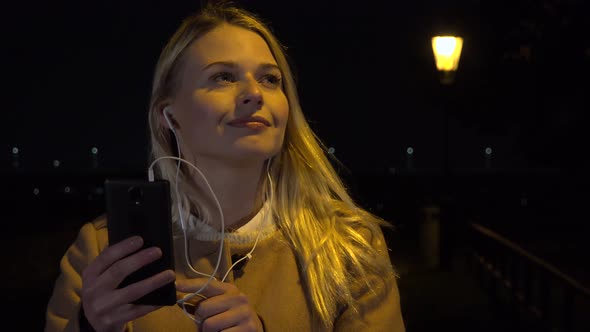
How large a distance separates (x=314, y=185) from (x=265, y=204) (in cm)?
21

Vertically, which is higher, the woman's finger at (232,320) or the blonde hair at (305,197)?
the blonde hair at (305,197)

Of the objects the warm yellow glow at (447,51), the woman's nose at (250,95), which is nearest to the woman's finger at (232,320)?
the woman's nose at (250,95)

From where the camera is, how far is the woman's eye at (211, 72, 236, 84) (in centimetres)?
235

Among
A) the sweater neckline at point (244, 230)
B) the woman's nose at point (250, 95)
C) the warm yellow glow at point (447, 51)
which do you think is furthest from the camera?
the warm yellow glow at point (447, 51)

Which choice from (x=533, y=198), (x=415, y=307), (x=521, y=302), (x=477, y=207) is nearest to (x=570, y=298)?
(x=521, y=302)

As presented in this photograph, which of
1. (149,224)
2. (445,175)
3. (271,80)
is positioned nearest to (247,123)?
(271,80)

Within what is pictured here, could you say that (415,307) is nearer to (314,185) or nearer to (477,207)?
(314,185)

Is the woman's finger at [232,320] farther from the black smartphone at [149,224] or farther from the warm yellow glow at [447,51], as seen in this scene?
the warm yellow glow at [447,51]

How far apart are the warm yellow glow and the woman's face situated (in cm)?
949

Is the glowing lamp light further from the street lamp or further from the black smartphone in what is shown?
the black smartphone

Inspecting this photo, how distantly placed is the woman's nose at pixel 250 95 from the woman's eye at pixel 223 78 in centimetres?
7

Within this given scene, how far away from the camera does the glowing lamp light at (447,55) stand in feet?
37.8

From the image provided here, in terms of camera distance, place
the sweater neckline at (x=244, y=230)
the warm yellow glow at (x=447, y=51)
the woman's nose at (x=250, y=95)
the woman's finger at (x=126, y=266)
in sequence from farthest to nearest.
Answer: the warm yellow glow at (x=447, y=51) < the sweater neckline at (x=244, y=230) < the woman's nose at (x=250, y=95) < the woman's finger at (x=126, y=266)

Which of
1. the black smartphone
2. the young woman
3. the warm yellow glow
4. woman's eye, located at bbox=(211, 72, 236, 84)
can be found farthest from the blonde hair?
the warm yellow glow
